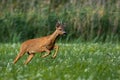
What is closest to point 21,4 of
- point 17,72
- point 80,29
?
point 80,29

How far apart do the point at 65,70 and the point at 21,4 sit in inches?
452

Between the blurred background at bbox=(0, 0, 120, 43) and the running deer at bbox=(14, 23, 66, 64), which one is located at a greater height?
the running deer at bbox=(14, 23, 66, 64)

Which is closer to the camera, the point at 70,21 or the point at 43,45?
the point at 43,45

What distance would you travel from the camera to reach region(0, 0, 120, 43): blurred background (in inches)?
674

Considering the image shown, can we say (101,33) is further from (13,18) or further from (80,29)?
(13,18)

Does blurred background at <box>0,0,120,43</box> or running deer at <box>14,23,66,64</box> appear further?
blurred background at <box>0,0,120,43</box>

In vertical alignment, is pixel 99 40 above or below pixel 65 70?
below

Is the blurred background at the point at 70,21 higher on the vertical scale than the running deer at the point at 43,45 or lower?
lower

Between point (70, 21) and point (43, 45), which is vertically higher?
point (43, 45)

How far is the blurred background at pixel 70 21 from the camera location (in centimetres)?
1712

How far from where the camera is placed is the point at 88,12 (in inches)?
690

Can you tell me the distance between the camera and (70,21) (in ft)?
57.1

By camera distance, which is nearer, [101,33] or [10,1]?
[101,33]

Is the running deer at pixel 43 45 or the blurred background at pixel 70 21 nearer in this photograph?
the running deer at pixel 43 45
